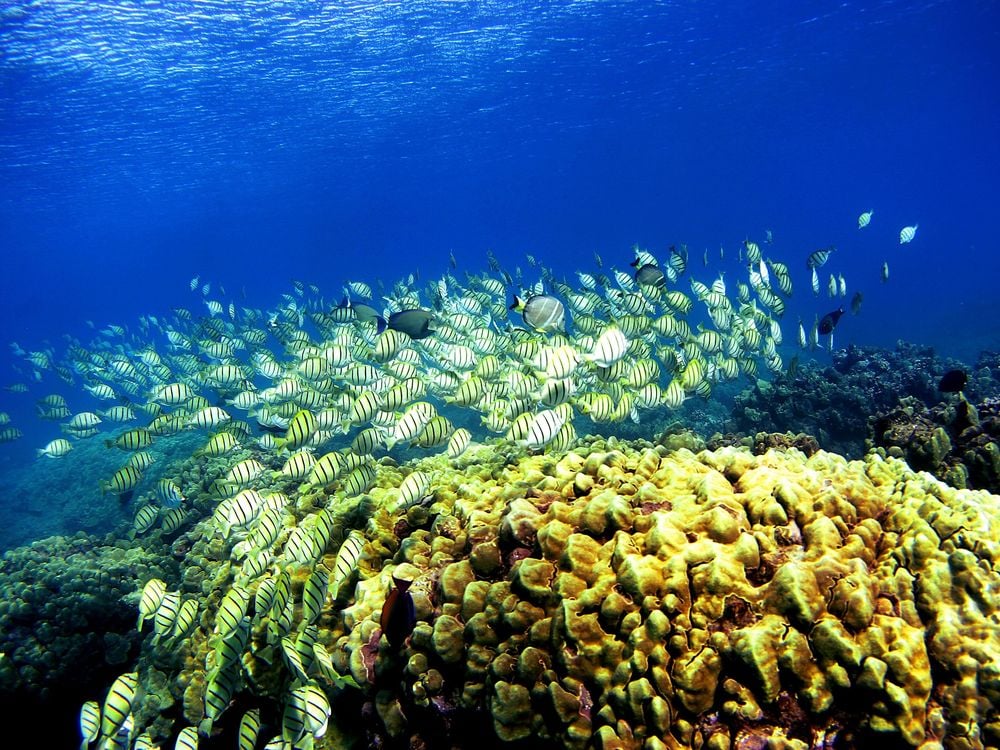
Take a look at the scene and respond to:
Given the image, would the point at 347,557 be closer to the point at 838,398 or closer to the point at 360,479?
the point at 360,479

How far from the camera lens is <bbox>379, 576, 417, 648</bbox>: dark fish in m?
2.63

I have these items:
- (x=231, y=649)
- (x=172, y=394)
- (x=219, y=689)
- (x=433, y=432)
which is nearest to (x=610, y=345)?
(x=433, y=432)

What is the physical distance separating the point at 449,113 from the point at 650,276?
142 ft

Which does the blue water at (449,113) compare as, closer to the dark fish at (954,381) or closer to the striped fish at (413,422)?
the striped fish at (413,422)

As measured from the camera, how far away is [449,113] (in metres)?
45.7

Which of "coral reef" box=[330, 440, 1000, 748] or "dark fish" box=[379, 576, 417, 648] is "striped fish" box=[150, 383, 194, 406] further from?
"dark fish" box=[379, 576, 417, 648]

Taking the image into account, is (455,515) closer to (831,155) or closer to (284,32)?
(284,32)

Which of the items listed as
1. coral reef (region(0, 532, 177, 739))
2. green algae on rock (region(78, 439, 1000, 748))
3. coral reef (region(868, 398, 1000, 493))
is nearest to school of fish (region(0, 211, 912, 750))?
green algae on rock (region(78, 439, 1000, 748))

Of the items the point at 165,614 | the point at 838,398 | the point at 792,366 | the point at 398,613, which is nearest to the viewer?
the point at 398,613

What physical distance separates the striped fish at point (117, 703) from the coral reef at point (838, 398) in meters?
10.4

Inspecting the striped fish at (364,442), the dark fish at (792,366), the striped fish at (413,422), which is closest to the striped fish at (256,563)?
the striped fish at (364,442)

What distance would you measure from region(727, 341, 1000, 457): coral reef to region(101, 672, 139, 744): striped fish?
34.2 ft

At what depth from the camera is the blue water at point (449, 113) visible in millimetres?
27188

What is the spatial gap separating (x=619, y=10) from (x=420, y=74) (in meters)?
13.7
